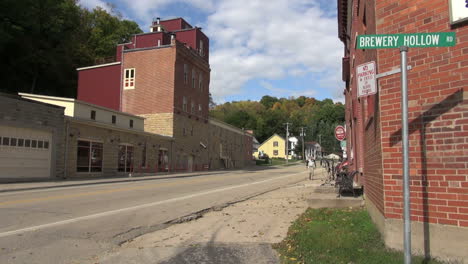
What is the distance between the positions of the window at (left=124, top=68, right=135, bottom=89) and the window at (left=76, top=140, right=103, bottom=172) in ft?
50.4

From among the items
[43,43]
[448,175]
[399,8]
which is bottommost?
[448,175]

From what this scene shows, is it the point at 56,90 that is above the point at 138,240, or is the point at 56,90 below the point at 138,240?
above

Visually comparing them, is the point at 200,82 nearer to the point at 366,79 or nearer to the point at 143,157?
the point at 143,157

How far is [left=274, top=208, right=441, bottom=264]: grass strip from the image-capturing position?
203 inches

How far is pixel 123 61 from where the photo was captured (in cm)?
4275

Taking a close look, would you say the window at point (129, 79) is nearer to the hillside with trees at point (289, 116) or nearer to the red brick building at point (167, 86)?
the red brick building at point (167, 86)

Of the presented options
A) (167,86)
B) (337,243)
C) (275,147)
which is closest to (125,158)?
(167,86)

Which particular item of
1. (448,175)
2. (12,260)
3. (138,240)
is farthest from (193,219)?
(448,175)

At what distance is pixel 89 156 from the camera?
27078 millimetres

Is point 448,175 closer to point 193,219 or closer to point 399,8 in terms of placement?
point 399,8

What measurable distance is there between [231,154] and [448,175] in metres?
56.6

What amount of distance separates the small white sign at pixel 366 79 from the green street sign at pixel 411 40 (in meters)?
0.71

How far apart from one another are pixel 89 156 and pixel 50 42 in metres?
31.3

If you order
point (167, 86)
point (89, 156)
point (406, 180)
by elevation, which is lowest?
point (406, 180)
